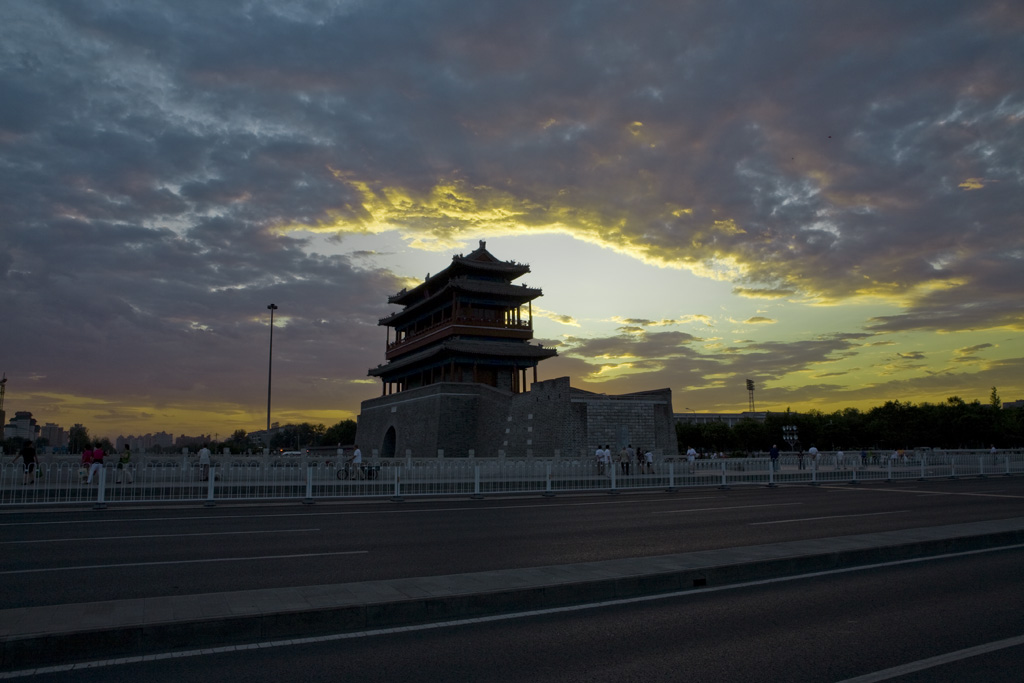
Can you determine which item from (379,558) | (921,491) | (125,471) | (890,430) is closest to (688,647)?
(379,558)

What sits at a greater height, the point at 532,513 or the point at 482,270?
the point at 482,270

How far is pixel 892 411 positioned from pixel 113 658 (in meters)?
102

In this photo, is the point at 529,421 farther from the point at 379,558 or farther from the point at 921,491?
the point at 379,558

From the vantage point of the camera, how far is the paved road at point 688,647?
4824mm

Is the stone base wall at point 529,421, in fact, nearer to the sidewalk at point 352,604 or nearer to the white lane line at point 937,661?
the sidewalk at point 352,604

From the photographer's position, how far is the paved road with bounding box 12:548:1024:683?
4824 millimetres

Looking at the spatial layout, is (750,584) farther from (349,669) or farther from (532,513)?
(532,513)

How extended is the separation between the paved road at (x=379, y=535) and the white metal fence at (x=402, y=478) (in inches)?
82.4

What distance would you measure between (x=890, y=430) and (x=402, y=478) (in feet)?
271

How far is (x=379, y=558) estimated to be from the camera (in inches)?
372

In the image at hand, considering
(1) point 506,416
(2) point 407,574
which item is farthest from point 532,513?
(1) point 506,416

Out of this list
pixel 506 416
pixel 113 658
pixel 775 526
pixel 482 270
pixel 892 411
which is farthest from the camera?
pixel 892 411

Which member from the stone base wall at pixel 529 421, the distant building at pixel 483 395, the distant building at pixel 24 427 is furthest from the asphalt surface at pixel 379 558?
the distant building at pixel 24 427

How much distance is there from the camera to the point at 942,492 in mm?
21375
